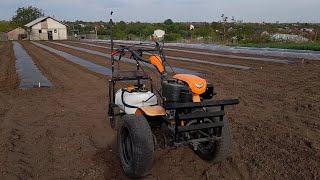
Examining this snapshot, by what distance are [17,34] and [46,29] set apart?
865 centimetres

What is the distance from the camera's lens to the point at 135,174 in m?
3.71

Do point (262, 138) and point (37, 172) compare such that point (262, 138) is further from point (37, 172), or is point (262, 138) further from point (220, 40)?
point (220, 40)

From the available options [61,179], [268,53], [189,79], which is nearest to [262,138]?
[189,79]

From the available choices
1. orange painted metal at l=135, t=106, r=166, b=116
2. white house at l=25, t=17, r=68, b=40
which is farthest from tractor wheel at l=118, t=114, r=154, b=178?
white house at l=25, t=17, r=68, b=40

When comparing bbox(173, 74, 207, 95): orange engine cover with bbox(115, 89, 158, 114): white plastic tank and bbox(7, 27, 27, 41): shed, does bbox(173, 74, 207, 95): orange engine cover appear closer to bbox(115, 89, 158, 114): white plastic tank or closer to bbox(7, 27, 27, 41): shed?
bbox(115, 89, 158, 114): white plastic tank

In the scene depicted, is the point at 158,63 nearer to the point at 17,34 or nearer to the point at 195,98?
the point at 195,98

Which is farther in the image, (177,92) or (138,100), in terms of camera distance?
(138,100)

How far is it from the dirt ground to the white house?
48093 millimetres

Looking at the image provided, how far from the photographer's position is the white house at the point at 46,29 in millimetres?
54594

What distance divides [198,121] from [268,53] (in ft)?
48.2

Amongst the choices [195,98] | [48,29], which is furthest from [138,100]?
[48,29]

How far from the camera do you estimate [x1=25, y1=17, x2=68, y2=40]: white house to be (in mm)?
54594

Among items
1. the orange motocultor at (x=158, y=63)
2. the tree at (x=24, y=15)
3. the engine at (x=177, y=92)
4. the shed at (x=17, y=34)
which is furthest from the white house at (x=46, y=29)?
the engine at (x=177, y=92)

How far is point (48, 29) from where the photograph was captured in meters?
55.2
